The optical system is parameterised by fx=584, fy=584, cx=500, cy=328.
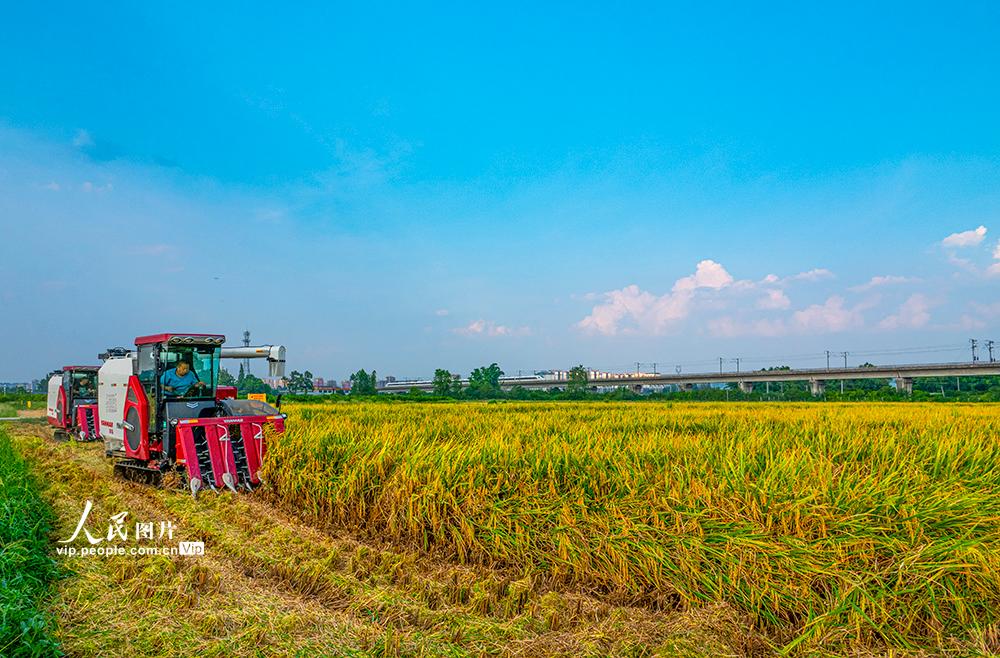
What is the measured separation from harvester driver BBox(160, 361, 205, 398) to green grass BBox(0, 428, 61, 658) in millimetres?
2245

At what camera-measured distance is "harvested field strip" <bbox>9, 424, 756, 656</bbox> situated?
145 inches

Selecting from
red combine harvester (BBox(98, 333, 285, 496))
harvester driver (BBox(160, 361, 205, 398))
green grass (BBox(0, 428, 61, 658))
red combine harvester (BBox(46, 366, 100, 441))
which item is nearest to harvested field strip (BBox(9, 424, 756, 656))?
green grass (BBox(0, 428, 61, 658))

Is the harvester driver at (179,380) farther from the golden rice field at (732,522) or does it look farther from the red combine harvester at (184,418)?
the golden rice field at (732,522)

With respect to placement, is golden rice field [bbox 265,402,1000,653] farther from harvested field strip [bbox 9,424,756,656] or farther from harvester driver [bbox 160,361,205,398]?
harvester driver [bbox 160,361,205,398]

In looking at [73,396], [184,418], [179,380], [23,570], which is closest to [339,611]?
[23,570]

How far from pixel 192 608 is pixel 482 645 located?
2.20m

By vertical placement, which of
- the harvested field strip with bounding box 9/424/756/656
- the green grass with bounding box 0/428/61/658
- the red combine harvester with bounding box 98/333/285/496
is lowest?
the harvested field strip with bounding box 9/424/756/656

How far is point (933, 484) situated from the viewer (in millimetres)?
4562

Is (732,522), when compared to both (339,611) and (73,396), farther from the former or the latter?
(73,396)

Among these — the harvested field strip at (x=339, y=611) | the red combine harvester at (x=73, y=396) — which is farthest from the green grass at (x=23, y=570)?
the red combine harvester at (x=73, y=396)

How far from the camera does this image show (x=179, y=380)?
9.56 m

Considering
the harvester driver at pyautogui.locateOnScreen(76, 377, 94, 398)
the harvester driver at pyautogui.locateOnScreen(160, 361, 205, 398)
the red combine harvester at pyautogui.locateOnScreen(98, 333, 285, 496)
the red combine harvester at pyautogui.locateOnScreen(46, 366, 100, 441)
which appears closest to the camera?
the red combine harvester at pyautogui.locateOnScreen(98, 333, 285, 496)

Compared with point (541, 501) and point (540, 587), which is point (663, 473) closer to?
point (541, 501)

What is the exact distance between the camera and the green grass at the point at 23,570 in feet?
11.5
